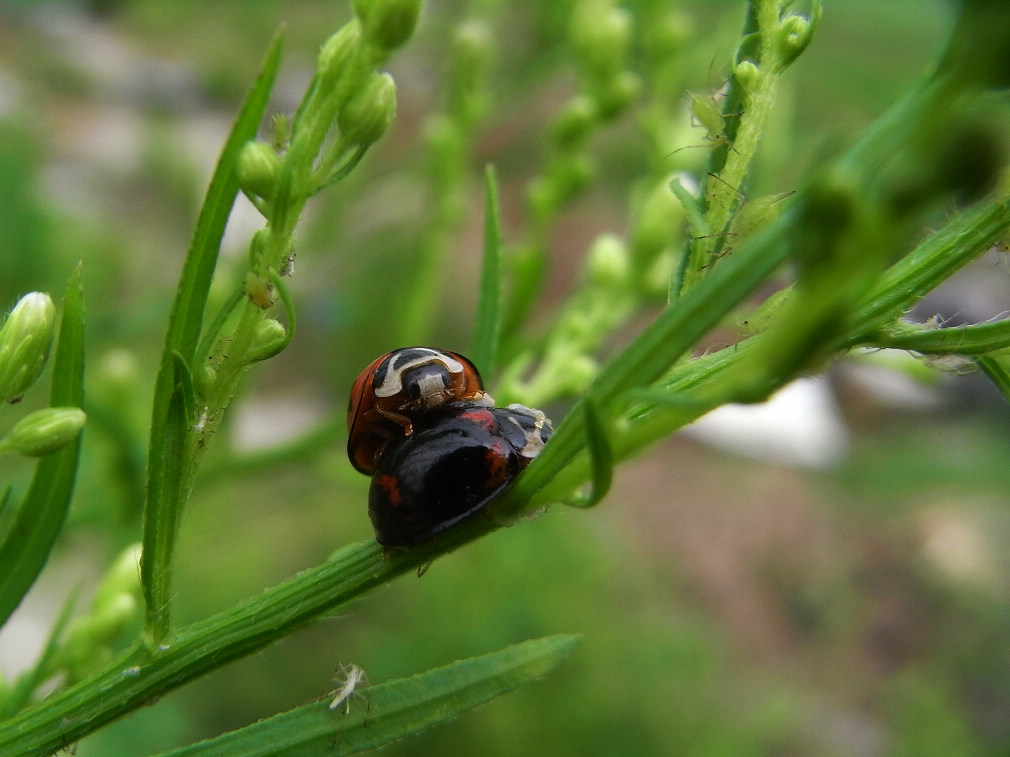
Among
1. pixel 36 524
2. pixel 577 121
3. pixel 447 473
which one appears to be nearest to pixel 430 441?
pixel 447 473

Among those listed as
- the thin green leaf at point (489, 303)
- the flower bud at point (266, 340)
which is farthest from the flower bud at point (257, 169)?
the thin green leaf at point (489, 303)

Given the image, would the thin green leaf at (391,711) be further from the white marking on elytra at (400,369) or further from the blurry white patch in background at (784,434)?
the blurry white patch in background at (784,434)

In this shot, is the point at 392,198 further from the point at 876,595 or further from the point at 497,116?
the point at 876,595

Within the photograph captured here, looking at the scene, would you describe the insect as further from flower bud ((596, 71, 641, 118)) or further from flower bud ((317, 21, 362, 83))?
flower bud ((596, 71, 641, 118))

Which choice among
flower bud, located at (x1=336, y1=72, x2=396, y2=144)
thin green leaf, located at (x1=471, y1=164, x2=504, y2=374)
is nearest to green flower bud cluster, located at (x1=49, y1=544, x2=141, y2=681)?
thin green leaf, located at (x1=471, y1=164, x2=504, y2=374)

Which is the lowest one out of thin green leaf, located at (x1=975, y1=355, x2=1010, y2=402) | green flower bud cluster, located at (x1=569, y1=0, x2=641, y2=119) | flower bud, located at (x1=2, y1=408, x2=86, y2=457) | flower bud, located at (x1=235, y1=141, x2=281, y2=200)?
thin green leaf, located at (x1=975, y1=355, x2=1010, y2=402)

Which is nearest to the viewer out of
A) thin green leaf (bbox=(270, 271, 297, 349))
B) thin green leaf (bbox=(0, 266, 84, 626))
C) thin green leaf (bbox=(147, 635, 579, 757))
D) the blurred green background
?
thin green leaf (bbox=(270, 271, 297, 349))

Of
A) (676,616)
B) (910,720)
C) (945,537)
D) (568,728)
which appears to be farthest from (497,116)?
(945,537)
